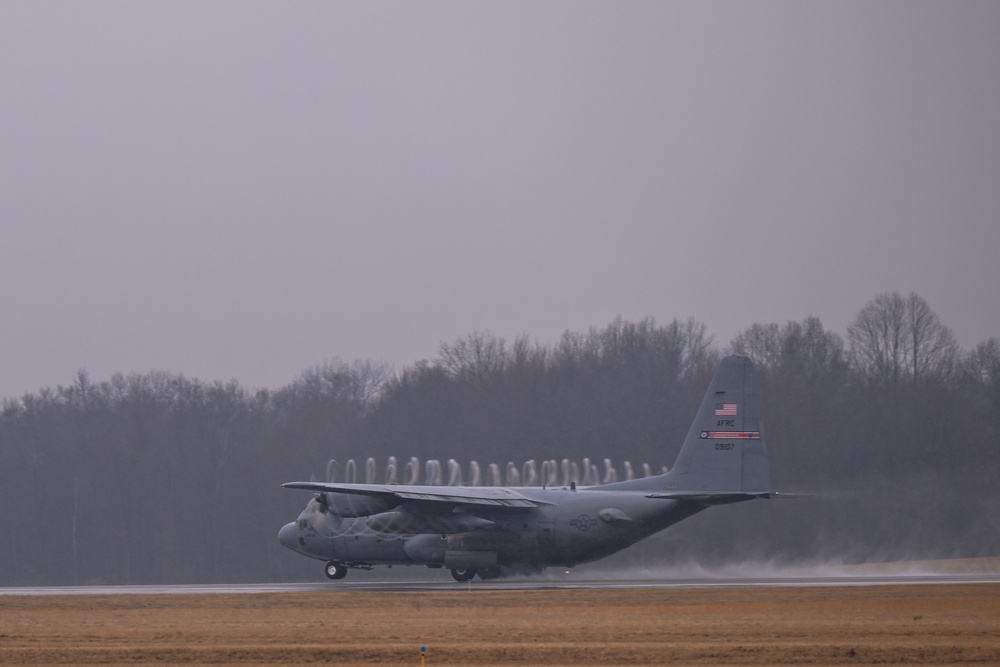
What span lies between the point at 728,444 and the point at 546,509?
6.26m

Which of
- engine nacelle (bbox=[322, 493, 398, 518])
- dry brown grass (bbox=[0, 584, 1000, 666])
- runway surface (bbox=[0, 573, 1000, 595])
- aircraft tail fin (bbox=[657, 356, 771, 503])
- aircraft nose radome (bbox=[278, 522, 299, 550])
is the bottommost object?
runway surface (bbox=[0, 573, 1000, 595])

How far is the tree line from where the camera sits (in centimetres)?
4938

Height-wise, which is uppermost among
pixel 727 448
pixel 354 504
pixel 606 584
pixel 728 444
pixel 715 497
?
pixel 728 444

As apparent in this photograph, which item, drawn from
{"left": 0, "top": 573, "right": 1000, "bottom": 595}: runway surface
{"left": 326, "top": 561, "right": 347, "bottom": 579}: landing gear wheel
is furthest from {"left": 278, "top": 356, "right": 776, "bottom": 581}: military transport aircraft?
{"left": 326, "top": 561, "right": 347, "bottom": 579}: landing gear wheel

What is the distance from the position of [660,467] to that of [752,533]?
Answer: 7892 mm

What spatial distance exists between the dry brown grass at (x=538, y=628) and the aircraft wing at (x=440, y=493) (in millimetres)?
4448

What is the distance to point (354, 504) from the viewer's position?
4206 centimetres

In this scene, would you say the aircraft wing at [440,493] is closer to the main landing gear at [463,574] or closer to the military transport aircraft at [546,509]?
the military transport aircraft at [546,509]

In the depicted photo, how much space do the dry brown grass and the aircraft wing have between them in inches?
175

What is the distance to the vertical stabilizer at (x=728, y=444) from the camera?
1502 inches

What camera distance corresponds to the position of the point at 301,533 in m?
44.2

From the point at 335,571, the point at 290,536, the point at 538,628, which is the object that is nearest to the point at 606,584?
the point at 335,571

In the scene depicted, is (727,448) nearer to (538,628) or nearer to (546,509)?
(546,509)

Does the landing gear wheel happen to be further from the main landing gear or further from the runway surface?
the main landing gear
